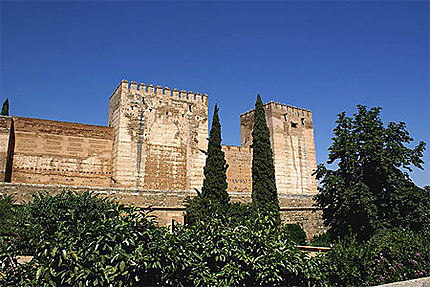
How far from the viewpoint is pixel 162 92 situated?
66.8 ft

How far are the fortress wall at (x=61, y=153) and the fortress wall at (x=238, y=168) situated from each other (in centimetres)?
775

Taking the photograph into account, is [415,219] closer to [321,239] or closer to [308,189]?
[321,239]

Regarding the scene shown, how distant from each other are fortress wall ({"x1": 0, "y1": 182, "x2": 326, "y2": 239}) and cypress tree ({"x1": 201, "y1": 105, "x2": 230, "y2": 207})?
122 cm

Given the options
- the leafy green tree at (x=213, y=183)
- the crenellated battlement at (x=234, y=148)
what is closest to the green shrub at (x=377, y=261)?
the leafy green tree at (x=213, y=183)

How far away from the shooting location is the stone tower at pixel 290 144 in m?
23.8

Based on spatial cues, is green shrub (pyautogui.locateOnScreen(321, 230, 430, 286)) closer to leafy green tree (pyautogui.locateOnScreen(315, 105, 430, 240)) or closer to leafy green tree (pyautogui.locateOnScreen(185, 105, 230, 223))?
leafy green tree (pyautogui.locateOnScreen(315, 105, 430, 240))

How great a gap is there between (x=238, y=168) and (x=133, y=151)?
7559 millimetres

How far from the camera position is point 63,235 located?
477 cm

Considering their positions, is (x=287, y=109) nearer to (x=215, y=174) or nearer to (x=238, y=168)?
(x=238, y=168)

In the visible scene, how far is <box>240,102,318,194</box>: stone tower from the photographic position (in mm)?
23766

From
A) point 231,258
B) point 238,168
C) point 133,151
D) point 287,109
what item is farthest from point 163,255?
point 287,109

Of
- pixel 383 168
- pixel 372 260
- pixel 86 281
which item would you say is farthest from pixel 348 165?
pixel 86 281

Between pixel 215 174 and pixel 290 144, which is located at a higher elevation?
pixel 290 144

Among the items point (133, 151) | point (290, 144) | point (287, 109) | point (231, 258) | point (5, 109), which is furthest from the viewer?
point (287, 109)
